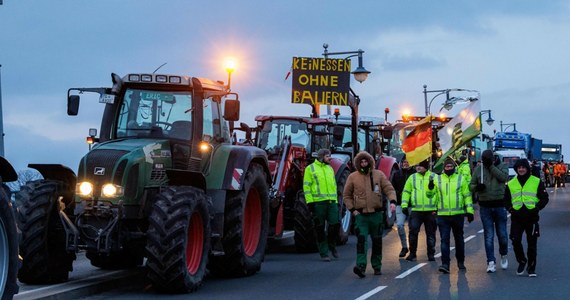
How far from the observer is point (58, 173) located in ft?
45.0

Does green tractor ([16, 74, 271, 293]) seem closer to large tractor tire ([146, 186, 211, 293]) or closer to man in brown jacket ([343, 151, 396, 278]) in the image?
large tractor tire ([146, 186, 211, 293])

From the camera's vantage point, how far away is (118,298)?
12734 millimetres

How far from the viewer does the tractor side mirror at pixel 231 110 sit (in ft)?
46.4

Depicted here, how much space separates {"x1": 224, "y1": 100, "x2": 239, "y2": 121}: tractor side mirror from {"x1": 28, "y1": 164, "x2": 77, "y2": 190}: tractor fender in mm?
2236

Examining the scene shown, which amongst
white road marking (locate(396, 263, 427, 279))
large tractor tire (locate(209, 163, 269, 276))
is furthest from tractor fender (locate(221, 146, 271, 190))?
white road marking (locate(396, 263, 427, 279))

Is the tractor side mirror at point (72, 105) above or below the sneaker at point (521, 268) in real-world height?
above

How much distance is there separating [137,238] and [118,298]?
2.58 feet

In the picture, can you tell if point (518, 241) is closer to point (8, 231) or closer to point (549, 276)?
point (549, 276)

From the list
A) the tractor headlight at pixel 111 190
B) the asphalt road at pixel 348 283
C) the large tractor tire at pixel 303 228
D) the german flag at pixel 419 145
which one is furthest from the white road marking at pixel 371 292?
the german flag at pixel 419 145

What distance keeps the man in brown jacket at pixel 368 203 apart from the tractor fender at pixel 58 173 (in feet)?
14.1

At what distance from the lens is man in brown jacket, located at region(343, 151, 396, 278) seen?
50.9 ft

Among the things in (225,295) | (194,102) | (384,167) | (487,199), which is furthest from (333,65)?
(225,295)

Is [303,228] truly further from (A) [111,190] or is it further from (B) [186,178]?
(A) [111,190]

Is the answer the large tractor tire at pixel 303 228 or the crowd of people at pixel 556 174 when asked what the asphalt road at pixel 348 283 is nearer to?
the large tractor tire at pixel 303 228
